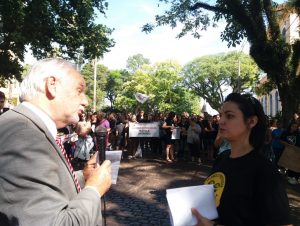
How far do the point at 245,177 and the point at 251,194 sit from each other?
95 mm

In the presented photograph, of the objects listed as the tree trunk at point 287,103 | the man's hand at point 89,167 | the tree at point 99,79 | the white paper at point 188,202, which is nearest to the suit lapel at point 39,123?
the man's hand at point 89,167

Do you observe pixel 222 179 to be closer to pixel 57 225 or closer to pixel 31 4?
pixel 57 225

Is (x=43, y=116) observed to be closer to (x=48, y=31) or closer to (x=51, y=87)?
(x=51, y=87)

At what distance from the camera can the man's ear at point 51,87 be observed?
1.73 meters

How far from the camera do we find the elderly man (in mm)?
1420

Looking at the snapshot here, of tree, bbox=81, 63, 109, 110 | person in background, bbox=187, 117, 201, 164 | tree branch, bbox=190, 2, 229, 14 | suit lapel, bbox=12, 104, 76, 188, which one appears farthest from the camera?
tree, bbox=81, 63, 109, 110

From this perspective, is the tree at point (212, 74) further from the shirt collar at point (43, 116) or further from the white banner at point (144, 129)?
the shirt collar at point (43, 116)

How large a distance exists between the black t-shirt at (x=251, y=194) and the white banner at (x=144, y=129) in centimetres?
1345

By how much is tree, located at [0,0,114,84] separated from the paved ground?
6548mm

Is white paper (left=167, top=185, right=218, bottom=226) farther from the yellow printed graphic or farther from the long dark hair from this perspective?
the long dark hair

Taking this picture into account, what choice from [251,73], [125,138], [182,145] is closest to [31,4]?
[125,138]

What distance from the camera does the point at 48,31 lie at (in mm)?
16266

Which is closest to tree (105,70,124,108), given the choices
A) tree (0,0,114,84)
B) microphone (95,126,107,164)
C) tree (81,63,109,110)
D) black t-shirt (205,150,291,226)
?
tree (81,63,109,110)

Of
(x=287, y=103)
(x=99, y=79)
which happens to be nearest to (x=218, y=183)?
(x=287, y=103)
